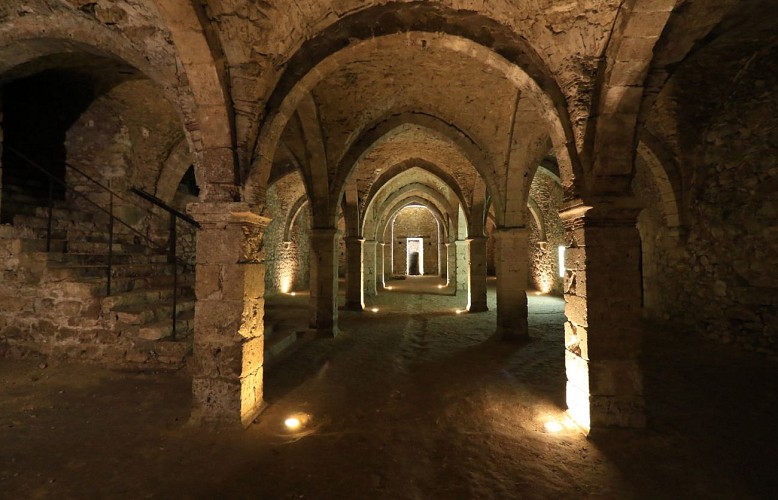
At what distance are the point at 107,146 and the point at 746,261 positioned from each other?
11376 millimetres

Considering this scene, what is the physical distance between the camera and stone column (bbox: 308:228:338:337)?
640 centimetres

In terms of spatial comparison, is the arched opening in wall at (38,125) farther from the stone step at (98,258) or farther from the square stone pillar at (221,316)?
the square stone pillar at (221,316)

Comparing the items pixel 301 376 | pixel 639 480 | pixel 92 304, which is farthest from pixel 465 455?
pixel 92 304

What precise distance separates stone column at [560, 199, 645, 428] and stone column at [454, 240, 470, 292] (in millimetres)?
9494

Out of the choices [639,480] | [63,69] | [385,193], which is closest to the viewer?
[639,480]

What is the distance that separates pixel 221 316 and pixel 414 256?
22006mm

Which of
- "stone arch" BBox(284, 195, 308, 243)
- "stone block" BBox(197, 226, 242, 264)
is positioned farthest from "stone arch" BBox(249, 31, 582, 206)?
"stone arch" BBox(284, 195, 308, 243)

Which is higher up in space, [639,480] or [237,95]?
[237,95]

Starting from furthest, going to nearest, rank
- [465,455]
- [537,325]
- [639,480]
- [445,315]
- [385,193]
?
[385,193] < [445,315] < [537,325] < [465,455] < [639,480]

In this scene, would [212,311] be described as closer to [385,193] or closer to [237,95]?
[237,95]

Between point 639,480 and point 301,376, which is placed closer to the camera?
point 639,480

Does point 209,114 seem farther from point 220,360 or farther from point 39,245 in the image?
point 39,245

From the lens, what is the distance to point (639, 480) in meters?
2.32

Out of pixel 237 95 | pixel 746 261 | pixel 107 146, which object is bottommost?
pixel 746 261
